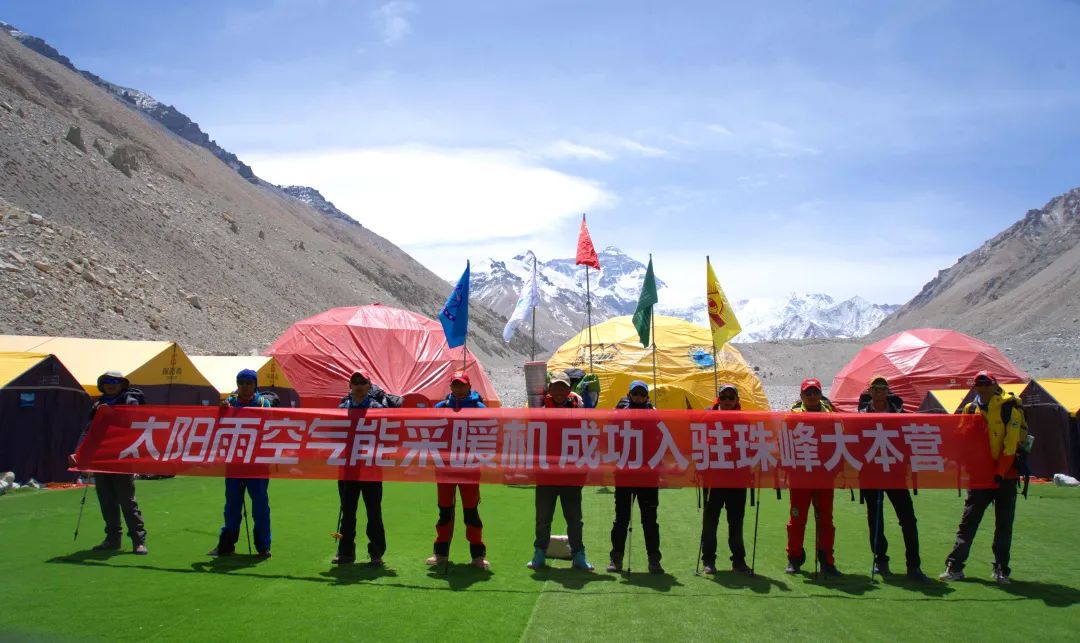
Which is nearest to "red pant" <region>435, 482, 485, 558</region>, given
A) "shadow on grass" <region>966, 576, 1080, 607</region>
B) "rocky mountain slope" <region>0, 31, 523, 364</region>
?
"shadow on grass" <region>966, 576, 1080, 607</region>

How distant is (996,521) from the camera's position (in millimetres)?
7324

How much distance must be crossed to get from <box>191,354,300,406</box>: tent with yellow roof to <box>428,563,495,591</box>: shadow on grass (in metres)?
13.5

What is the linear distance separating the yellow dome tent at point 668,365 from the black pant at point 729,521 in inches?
495

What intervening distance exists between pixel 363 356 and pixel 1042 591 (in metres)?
19.7

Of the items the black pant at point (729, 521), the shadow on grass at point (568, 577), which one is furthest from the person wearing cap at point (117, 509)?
the black pant at point (729, 521)

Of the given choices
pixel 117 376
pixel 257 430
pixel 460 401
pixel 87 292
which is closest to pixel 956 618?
pixel 460 401

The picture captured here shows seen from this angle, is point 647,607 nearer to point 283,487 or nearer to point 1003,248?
point 283,487

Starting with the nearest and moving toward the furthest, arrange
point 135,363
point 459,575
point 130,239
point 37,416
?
point 459,575 < point 37,416 < point 135,363 < point 130,239

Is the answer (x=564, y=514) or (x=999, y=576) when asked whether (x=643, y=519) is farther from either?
(x=999, y=576)

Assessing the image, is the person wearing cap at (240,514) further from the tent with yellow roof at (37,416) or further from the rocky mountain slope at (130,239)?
the rocky mountain slope at (130,239)

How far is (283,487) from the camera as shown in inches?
531

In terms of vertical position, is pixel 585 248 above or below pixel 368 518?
above

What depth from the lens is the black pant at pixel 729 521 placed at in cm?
740

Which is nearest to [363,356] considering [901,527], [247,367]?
[247,367]
